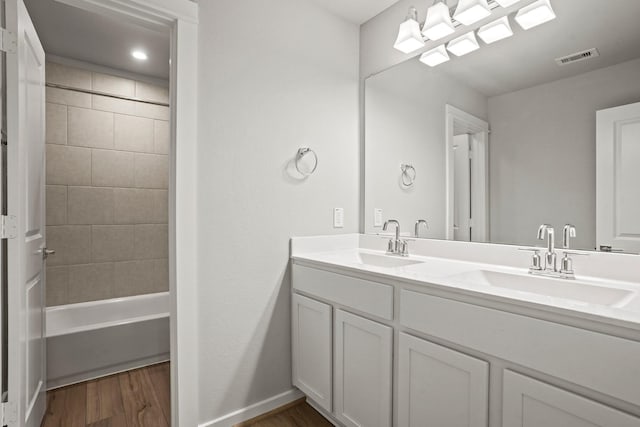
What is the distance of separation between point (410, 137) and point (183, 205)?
4.41 ft

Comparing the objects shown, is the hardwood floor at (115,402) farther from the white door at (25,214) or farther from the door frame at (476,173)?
the door frame at (476,173)

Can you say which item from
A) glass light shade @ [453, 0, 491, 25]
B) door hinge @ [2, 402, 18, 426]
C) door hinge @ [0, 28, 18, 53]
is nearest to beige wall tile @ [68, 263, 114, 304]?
door hinge @ [2, 402, 18, 426]

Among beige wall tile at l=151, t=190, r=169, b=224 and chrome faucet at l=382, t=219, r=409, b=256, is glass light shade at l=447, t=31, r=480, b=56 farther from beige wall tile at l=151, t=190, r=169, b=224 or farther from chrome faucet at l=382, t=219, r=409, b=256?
beige wall tile at l=151, t=190, r=169, b=224

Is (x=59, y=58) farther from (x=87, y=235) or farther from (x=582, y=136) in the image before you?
(x=582, y=136)

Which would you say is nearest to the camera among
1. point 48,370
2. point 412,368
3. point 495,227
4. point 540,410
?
point 540,410

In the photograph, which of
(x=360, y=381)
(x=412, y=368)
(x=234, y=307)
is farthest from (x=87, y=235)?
(x=412, y=368)

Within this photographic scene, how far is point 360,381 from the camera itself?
59.8 inches

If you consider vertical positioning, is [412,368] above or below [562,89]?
below

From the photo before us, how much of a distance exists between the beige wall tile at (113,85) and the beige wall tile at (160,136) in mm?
306

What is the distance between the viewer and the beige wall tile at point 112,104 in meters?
2.81

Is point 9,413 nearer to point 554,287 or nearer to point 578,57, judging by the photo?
point 554,287

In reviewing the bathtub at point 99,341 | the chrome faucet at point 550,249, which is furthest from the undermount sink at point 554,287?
the bathtub at point 99,341

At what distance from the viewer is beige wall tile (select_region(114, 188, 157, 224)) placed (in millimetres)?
2928

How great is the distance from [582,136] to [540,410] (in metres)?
1.07
